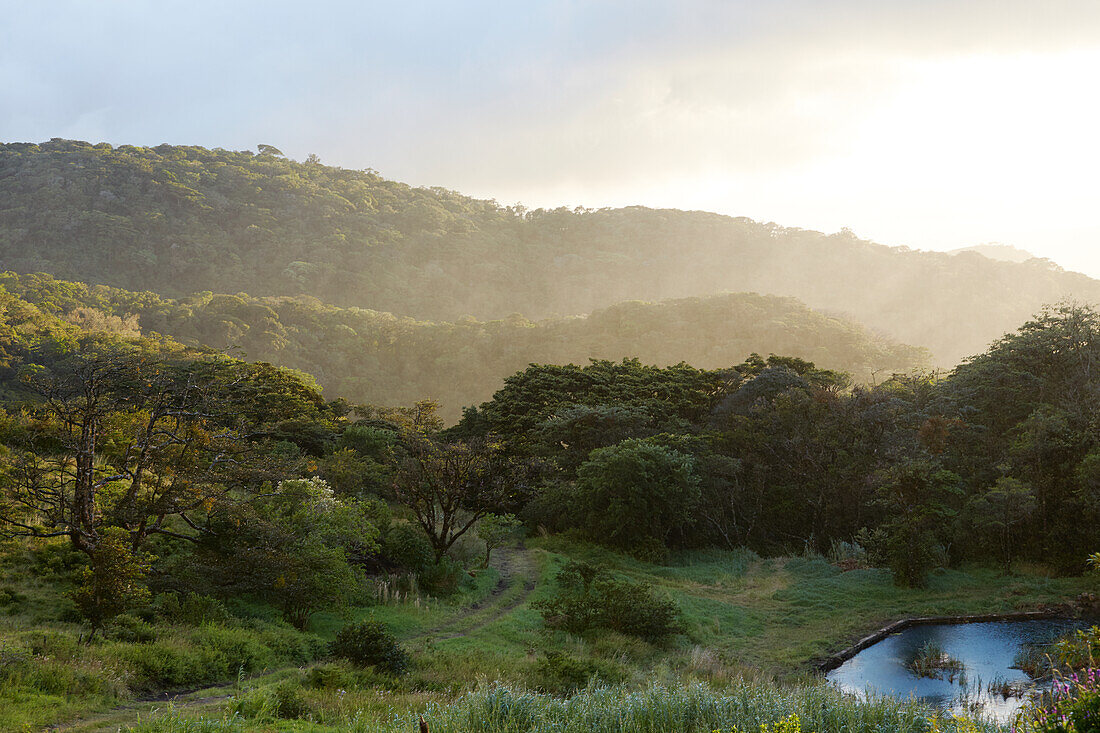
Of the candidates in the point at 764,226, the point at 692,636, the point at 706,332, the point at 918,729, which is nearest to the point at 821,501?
the point at 692,636

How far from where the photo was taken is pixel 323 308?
73.6m

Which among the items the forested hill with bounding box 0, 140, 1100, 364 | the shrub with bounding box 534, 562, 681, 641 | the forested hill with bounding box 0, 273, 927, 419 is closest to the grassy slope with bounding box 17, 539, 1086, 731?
the shrub with bounding box 534, 562, 681, 641

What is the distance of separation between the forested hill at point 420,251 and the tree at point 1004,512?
73.3 m

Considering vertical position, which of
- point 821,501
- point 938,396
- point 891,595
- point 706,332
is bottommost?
point 891,595

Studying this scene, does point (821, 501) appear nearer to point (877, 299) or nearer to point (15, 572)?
point (15, 572)

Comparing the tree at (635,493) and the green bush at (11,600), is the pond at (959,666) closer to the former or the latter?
the tree at (635,493)

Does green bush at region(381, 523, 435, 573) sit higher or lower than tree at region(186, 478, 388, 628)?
lower

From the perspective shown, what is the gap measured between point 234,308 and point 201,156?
6334 centimetres

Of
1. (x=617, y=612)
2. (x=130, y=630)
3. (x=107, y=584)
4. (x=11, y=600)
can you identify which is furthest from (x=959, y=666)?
(x=11, y=600)

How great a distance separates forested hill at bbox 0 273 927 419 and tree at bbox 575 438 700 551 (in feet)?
131

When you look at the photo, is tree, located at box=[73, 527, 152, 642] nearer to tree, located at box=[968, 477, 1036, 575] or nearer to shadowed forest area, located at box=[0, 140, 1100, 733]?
shadowed forest area, located at box=[0, 140, 1100, 733]

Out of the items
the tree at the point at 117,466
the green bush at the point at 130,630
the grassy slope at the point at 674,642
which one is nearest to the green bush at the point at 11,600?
the tree at the point at 117,466

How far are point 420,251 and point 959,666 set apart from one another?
9716 centimetres

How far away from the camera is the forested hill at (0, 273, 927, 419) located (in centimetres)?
6334
